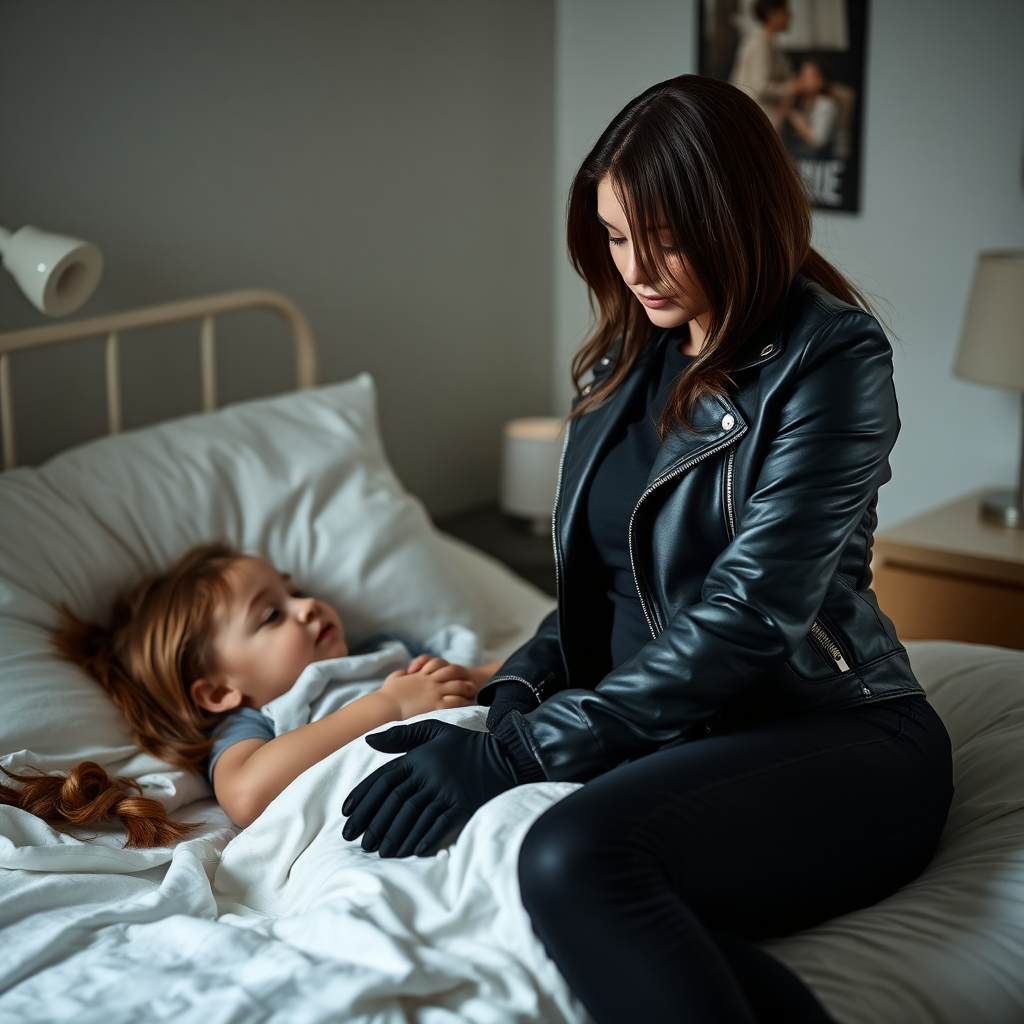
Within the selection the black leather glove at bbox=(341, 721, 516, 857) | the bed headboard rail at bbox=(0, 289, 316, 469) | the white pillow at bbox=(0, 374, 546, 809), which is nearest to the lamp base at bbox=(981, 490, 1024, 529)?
the white pillow at bbox=(0, 374, 546, 809)

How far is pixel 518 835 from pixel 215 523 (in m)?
0.90

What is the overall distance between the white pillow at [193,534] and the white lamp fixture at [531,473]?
1.92 ft

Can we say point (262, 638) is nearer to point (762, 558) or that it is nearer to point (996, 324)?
point (762, 558)

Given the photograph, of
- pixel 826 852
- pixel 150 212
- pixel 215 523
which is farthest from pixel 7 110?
pixel 826 852

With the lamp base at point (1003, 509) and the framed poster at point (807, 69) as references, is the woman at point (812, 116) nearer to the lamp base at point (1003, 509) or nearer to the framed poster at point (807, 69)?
the framed poster at point (807, 69)

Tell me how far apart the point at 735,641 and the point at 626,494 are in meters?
0.27

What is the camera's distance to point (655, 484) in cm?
123

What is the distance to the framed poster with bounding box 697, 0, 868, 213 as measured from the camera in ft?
7.75

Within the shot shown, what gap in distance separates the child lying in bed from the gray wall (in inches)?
24.0

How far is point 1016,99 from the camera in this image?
221 centimetres

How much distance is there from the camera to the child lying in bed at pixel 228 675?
1.37m

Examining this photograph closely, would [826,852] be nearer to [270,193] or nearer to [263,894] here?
[263,894]

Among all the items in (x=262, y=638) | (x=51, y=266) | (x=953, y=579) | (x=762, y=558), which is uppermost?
(x=51, y=266)

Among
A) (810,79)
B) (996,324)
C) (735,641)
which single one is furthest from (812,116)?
(735,641)
